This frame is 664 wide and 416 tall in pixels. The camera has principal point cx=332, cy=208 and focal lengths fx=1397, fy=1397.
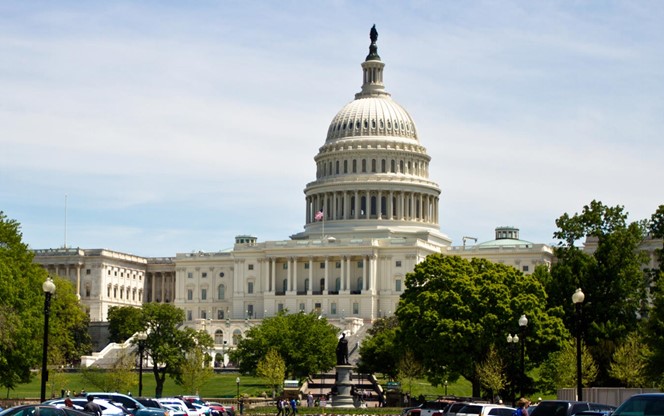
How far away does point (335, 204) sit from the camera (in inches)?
7854

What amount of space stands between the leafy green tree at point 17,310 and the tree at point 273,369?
25175 millimetres

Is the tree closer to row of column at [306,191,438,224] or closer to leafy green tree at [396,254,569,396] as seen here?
leafy green tree at [396,254,569,396]

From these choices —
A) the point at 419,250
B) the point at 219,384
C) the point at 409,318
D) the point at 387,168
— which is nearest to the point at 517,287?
the point at 409,318

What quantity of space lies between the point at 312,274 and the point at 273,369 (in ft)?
278

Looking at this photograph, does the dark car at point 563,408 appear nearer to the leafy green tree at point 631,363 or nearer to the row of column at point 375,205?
the leafy green tree at point 631,363

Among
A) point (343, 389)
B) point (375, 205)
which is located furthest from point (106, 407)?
point (375, 205)

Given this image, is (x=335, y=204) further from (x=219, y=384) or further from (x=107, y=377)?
(x=107, y=377)

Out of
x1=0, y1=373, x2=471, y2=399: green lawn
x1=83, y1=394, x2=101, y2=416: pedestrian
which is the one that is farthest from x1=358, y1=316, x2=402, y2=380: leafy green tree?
x1=83, y1=394, x2=101, y2=416: pedestrian

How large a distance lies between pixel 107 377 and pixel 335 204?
102 metres

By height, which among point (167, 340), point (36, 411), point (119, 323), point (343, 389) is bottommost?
point (36, 411)

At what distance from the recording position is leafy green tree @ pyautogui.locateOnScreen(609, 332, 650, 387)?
241 ft

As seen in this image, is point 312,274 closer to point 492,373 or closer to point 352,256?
point 352,256

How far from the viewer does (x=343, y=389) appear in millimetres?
90625

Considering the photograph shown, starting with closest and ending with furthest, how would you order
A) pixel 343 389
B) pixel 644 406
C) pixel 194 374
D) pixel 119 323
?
1. pixel 644 406
2. pixel 343 389
3. pixel 194 374
4. pixel 119 323
